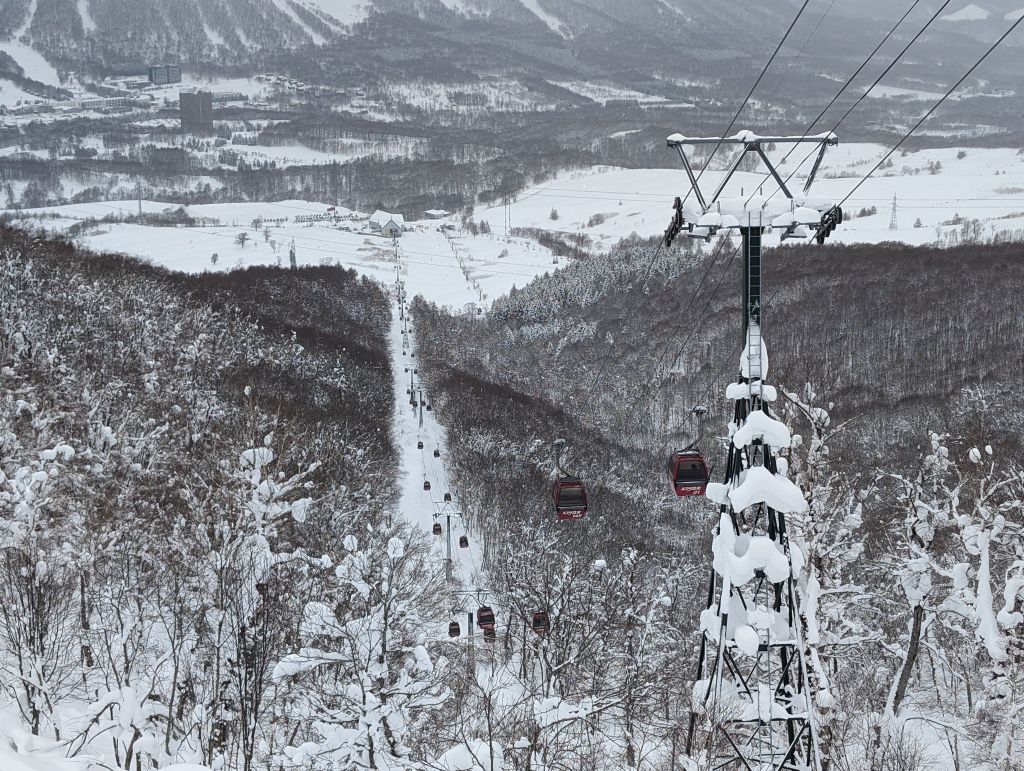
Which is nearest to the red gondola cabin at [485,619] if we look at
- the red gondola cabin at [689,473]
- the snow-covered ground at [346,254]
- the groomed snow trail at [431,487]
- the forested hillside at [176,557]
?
the groomed snow trail at [431,487]

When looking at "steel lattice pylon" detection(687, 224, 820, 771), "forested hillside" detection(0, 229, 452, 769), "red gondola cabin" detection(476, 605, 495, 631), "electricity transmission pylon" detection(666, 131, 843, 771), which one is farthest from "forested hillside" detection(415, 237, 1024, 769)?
"forested hillside" detection(0, 229, 452, 769)

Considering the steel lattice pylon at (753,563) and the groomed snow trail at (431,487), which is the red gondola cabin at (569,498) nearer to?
the steel lattice pylon at (753,563)

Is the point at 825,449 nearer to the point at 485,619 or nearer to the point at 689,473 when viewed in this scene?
the point at 689,473

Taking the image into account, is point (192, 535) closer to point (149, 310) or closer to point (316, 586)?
point (316, 586)

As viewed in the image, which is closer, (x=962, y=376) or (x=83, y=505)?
(x=83, y=505)

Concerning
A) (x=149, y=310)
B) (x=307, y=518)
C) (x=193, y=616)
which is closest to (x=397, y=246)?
(x=149, y=310)

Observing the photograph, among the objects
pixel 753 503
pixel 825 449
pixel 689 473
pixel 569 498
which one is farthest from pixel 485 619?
pixel 753 503

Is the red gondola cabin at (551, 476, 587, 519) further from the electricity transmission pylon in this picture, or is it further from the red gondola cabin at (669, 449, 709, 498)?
the electricity transmission pylon
